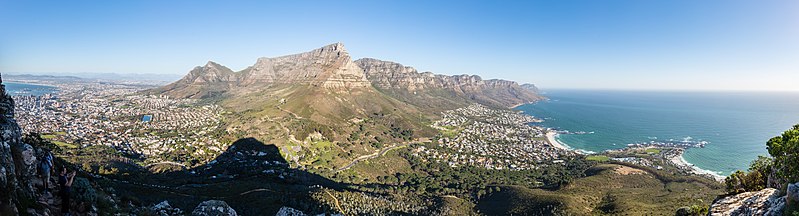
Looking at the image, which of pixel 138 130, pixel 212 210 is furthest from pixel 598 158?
pixel 138 130

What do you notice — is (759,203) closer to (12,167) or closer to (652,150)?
(12,167)

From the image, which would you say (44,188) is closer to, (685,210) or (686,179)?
(685,210)

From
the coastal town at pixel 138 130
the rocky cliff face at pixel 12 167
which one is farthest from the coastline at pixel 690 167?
the coastal town at pixel 138 130

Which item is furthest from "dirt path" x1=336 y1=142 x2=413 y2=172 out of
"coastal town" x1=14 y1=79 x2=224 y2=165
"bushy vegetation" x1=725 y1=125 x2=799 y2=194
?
"bushy vegetation" x1=725 y1=125 x2=799 y2=194

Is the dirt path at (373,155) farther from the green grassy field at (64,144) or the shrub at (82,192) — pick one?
the shrub at (82,192)

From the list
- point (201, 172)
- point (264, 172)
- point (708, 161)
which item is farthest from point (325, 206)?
point (708, 161)

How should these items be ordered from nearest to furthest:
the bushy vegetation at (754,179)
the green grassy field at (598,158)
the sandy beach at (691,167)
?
the bushy vegetation at (754,179) < the sandy beach at (691,167) < the green grassy field at (598,158)

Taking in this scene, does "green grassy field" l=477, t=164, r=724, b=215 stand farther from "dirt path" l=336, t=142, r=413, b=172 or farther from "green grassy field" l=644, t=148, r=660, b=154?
"green grassy field" l=644, t=148, r=660, b=154
